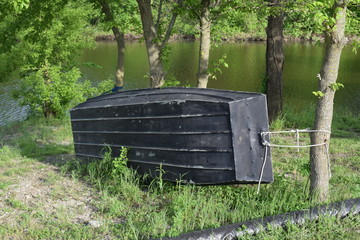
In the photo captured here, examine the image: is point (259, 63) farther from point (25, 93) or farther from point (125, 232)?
point (125, 232)

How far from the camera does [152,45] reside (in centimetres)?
935

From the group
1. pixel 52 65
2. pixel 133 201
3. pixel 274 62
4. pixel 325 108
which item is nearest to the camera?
pixel 325 108

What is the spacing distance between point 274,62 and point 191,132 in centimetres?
693

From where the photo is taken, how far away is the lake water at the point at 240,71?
862 inches

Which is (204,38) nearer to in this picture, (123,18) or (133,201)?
(133,201)

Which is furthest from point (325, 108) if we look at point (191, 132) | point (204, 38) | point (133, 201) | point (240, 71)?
point (240, 71)

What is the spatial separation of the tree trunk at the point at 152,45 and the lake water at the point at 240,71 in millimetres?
7563

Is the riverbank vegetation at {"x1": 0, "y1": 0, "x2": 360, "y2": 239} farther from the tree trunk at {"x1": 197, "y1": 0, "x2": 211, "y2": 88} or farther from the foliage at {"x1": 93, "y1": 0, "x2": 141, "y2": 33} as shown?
the foliage at {"x1": 93, "y1": 0, "x2": 141, "y2": 33}

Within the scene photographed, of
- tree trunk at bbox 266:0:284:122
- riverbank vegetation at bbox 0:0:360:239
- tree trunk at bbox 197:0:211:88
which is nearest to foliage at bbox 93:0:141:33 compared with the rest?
riverbank vegetation at bbox 0:0:360:239

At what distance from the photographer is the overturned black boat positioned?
5.16 m

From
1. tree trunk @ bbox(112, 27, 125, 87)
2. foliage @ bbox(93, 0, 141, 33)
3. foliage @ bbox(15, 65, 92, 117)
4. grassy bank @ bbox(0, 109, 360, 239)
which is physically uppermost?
foliage @ bbox(93, 0, 141, 33)

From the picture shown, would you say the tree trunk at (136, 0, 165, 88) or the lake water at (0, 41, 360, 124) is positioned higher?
the tree trunk at (136, 0, 165, 88)

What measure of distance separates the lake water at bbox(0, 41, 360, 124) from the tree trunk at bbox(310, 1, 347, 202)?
11.9m

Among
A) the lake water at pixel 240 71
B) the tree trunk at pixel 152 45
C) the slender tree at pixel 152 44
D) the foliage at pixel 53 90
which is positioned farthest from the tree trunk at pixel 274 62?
the foliage at pixel 53 90
